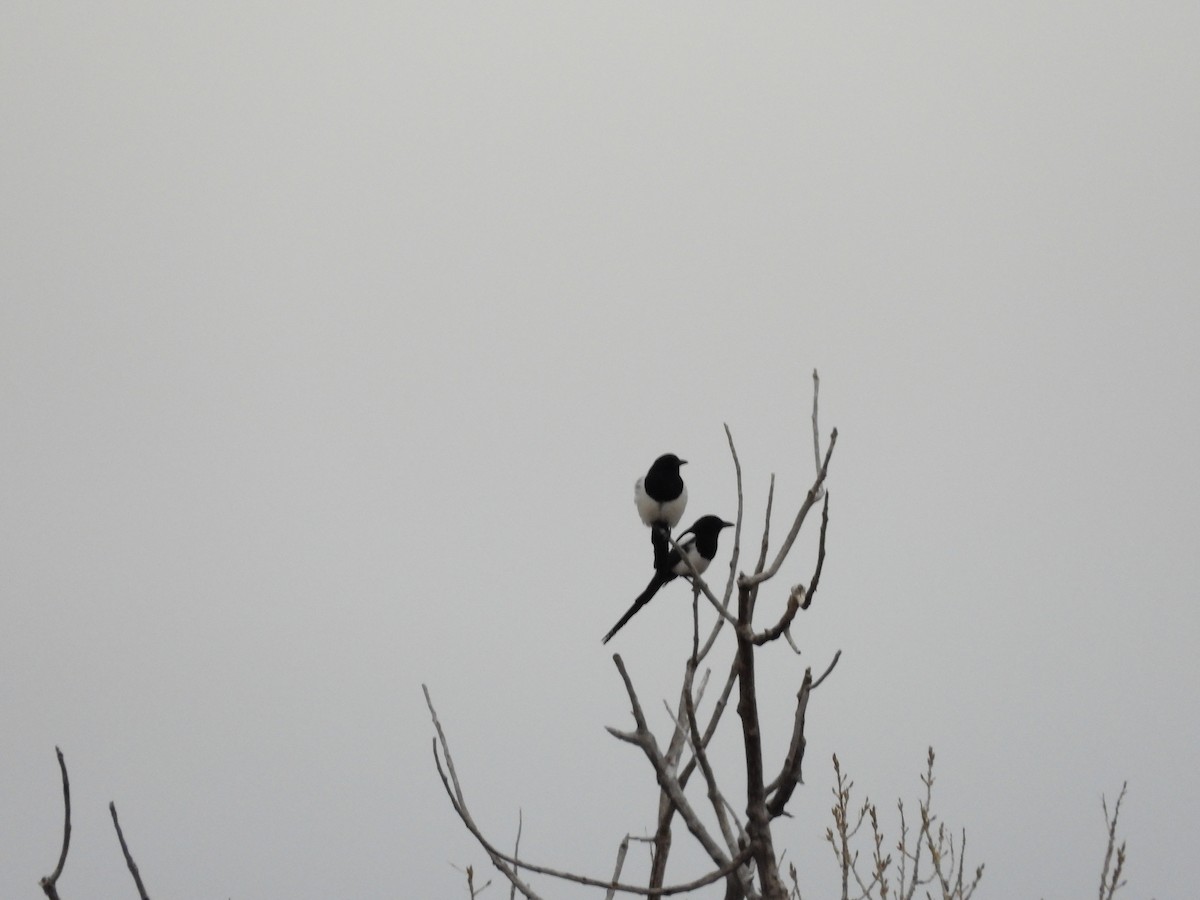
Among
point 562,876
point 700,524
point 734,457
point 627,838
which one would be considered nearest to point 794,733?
point 562,876

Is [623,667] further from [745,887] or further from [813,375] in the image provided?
[813,375]

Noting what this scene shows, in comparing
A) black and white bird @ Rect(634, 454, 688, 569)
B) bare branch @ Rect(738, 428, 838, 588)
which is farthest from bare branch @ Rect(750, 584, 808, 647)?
black and white bird @ Rect(634, 454, 688, 569)

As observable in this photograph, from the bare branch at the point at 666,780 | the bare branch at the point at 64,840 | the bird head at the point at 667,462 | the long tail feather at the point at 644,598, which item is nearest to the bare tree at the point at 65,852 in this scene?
the bare branch at the point at 64,840

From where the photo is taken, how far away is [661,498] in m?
5.47

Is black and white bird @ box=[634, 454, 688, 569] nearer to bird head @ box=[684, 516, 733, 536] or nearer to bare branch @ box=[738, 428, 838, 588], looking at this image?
bird head @ box=[684, 516, 733, 536]

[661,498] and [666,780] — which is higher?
[661,498]

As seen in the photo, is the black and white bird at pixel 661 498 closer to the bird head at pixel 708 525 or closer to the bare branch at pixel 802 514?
the bird head at pixel 708 525

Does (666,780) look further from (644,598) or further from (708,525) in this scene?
(708,525)

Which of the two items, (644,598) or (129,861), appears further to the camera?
(644,598)

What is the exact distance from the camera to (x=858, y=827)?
13.8ft

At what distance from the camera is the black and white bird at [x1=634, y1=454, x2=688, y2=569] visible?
545cm

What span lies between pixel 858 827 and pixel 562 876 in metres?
2.41

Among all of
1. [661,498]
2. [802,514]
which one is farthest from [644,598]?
[802,514]

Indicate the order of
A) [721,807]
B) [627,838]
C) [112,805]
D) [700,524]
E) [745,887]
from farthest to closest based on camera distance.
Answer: [700,524]
[627,838]
[721,807]
[745,887]
[112,805]
